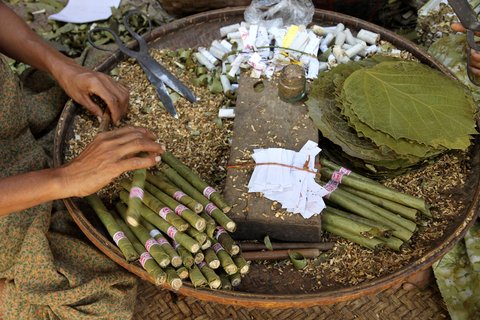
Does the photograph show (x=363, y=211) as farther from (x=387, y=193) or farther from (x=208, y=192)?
(x=208, y=192)

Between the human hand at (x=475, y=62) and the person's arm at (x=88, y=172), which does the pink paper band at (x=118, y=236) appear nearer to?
the person's arm at (x=88, y=172)

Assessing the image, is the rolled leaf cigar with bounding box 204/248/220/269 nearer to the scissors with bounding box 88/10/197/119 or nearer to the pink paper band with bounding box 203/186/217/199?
Result: the pink paper band with bounding box 203/186/217/199

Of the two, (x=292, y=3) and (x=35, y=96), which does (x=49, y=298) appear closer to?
(x=35, y=96)

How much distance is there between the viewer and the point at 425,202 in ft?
6.11

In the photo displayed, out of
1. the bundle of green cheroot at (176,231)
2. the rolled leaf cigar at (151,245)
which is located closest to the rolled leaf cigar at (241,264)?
the bundle of green cheroot at (176,231)

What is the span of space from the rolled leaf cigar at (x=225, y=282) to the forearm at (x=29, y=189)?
556mm

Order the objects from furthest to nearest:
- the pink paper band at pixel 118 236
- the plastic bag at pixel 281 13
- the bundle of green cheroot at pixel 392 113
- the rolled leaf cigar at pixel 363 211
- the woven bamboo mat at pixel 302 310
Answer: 1. the plastic bag at pixel 281 13
2. the woven bamboo mat at pixel 302 310
3. the bundle of green cheroot at pixel 392 113
4. the rolled leaf cigar at pixel 363 211
5. the pink paper band at pixel 118 236

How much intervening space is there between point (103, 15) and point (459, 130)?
258 centimetres

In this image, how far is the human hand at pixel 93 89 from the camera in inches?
81.1

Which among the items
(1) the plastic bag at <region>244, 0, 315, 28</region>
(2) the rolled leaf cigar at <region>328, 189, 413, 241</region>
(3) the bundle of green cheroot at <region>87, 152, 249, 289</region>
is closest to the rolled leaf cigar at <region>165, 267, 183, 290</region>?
(3) the bundle of green cheroot at <region>87, 152, 249, 289</region>

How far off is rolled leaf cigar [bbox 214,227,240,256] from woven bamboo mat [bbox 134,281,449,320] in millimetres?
757

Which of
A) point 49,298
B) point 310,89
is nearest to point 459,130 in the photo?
point 310,89

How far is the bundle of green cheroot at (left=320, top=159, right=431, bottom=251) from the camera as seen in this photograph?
1.75 m

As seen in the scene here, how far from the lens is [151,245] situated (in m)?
1.60
